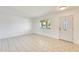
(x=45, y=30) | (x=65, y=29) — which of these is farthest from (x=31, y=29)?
(x=65, y=29)

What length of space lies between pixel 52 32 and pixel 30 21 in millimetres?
511

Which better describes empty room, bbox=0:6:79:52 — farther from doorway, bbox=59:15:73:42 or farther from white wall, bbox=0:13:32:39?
doorway, bbox=59:15:73:42

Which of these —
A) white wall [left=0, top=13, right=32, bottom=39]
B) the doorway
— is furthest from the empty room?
the doorway

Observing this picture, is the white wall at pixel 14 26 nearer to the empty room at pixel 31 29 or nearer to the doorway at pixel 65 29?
the empty room at pixel 31 29

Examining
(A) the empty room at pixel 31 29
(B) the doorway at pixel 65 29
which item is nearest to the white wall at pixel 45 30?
(A) the empty room at pixel 31 29

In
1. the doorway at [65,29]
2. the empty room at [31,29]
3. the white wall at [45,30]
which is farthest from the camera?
the doorway at [65,29]

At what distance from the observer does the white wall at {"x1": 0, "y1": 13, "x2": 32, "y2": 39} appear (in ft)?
5.60

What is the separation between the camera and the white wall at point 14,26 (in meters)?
1.71

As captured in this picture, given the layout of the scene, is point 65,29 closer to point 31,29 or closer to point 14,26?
point 31,29

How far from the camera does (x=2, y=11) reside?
1.50 metres

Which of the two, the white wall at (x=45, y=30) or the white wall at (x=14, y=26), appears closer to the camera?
the white wall at (x=14, y=26)
